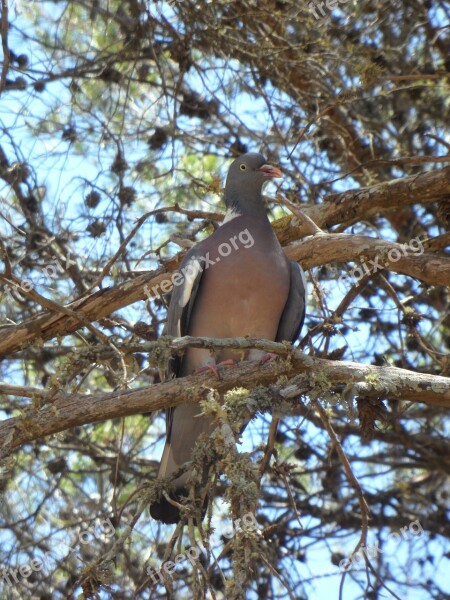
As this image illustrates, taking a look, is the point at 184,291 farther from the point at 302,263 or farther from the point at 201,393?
the point at 201,393

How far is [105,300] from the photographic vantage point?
13.9ft

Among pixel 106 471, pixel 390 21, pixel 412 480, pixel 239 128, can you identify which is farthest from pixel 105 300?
pixel 390 21

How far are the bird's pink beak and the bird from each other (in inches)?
15.0

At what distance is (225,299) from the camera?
14.2 feet

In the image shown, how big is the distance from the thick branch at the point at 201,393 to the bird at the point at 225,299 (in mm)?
925

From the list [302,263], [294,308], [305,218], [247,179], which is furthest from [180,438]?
[247,179]

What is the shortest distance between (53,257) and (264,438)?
5.45 feet

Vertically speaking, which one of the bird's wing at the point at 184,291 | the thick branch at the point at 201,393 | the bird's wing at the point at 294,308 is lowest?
the thick branch at the point at 201,393

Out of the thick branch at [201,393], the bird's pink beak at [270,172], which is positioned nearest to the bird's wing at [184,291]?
the bird's pink beak at [270,172]

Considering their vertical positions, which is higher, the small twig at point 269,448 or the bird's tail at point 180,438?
the bird's tail at point 180,438

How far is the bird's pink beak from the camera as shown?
476 centimetres

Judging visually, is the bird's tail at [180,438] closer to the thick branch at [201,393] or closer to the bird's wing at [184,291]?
the bird's wing at [184,291]

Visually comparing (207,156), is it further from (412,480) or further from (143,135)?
(412,480)

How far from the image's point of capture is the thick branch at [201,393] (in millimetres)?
3137
